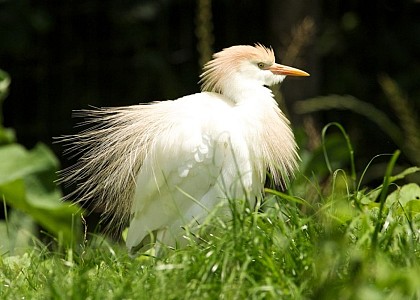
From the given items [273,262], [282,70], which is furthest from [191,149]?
[273,262]

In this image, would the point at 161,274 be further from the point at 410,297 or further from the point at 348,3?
the point at 348,3

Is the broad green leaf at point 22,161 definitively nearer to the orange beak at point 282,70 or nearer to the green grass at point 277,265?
the orange beak at point 282,70

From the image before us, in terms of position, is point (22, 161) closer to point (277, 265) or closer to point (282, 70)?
point (282, 70)

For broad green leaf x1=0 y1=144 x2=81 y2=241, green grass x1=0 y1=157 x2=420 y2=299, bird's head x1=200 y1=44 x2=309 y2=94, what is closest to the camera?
green grass x1=0 y1=157 x2=420 y2=299

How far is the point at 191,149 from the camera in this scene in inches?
121

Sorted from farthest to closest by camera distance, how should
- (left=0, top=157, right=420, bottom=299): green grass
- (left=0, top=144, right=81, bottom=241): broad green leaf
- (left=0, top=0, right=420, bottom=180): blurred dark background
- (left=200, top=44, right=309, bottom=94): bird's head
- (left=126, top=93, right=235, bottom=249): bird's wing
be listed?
(left=0, top=0, right=420, bottom=180): blurred dark background, (left=0, top=144, right=81, bottom=241): broad green leaf, (left=200, top=44, right=309, bottom=94): bird's head, (left=126, top=93, right=235, bottom=249): bird's wing, (left=0, top=157, right=420, bottom=299): green grass

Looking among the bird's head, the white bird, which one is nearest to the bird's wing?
the white bird

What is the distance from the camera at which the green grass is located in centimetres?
197

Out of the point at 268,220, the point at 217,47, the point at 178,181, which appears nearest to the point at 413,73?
the point at 217,47

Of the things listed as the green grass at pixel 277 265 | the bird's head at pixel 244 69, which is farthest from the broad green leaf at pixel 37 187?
the green grass at pixel 277 265

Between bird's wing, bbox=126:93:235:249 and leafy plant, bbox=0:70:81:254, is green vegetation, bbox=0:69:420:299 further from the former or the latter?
leafy plant, bbox=0:70:81:254

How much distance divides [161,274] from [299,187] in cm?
86

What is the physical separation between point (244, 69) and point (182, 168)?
0.43m

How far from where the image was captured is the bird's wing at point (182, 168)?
304cm
